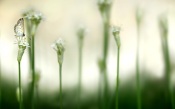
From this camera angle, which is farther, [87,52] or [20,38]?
[87,52]

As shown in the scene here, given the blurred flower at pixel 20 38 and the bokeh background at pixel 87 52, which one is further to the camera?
the bokeh background at pixel 87 52

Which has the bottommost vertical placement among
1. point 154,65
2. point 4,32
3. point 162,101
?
point 162,101

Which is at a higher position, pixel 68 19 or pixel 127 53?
pixel 68 19

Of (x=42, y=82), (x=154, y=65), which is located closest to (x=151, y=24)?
(x=154, y=65)

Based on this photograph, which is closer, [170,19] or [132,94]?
[132,94]

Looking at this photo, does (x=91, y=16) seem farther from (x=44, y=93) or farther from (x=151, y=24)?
(x=44, y=93)

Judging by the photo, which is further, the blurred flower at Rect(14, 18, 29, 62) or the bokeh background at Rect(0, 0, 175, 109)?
the bokeh background at Rect(0, 0, 175, 109)

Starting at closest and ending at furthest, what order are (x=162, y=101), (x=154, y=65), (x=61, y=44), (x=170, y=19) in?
(x=61, y=44), (x=162, y=101), (x=154, y=65), (x=170, y=19)

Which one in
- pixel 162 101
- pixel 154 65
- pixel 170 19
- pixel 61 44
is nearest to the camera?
pixel 61 44
